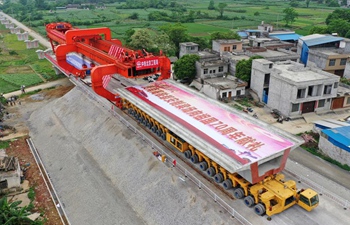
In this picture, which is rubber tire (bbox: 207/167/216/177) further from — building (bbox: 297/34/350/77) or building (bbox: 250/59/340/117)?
building (bbox: 297/34/350/77)

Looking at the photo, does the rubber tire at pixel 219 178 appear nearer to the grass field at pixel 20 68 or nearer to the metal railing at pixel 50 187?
the metal railing at pixel 50 187

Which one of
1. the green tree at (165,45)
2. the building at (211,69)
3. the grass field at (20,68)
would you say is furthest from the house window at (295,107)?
the grass field at (20,68)

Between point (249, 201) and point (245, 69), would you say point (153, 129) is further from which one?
point (245, 69)

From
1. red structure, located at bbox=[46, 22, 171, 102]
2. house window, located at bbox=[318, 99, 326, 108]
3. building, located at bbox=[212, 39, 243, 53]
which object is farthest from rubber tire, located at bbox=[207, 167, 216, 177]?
building, located at bbox=[212, 39, 243, 53]

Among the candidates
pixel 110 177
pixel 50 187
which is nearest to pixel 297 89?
pixel 110 177

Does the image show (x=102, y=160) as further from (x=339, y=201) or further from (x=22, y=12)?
(x=22, y=12)

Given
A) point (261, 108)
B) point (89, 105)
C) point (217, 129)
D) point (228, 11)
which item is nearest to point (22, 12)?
point (228, 11)
